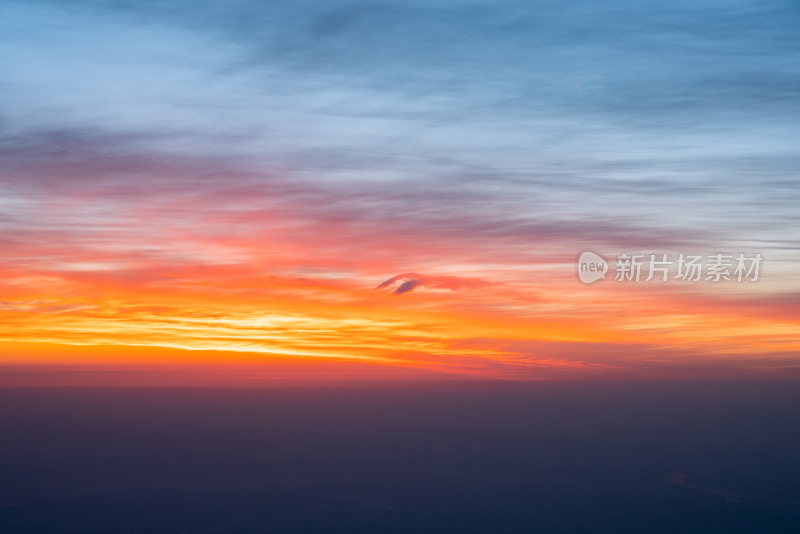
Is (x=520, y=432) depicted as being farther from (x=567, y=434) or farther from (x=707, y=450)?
(x=707, y=450)

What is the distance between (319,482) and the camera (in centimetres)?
4106

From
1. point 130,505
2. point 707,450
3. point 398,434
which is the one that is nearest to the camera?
point 130,505

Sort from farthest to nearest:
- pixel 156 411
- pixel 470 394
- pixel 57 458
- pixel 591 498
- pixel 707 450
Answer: pixel 470 394, pixel 156 411, pixel 707 450, pixel 57 458, pixel 591 498

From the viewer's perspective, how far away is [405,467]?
45.4 meters

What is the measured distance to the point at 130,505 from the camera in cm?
3506

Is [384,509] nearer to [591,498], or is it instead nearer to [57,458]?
[591,498]

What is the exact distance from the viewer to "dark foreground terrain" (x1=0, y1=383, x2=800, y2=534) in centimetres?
3431

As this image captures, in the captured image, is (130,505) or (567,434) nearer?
(130,505)

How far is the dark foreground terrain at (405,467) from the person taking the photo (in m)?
34.3

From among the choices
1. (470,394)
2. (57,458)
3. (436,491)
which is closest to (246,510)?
(436,491)

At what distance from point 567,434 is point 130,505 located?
130 feet

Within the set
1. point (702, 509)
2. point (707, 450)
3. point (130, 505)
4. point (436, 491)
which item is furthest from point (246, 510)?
point (707, 450)

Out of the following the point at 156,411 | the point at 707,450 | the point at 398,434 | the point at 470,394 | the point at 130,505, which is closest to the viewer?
the point at 130,505

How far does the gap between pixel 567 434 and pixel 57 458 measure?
145 feet
